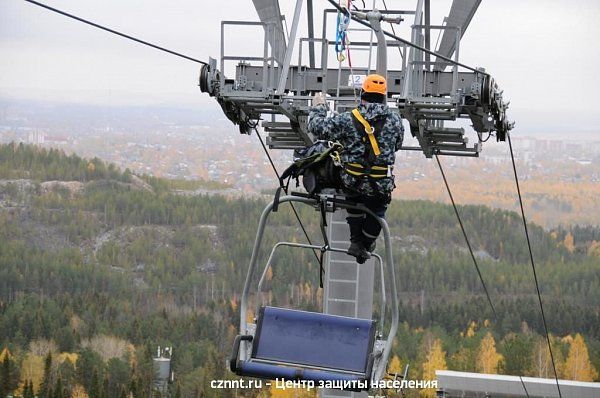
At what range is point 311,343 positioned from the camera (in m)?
10.3

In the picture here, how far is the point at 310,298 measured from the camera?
9238 centimetres

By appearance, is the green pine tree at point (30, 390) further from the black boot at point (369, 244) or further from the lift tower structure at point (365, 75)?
the black boot at point (369, 244)

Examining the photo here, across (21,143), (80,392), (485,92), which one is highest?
(485,92)

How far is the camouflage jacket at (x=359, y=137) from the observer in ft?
33.8

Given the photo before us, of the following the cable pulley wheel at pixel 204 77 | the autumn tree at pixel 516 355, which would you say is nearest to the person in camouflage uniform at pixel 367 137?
the cable pulley wheel at pixel 204 77

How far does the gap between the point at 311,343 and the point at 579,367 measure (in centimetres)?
6242

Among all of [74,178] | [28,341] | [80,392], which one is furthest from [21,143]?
[80,392]

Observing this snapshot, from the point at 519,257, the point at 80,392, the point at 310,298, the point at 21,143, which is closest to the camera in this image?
the point at 80,392

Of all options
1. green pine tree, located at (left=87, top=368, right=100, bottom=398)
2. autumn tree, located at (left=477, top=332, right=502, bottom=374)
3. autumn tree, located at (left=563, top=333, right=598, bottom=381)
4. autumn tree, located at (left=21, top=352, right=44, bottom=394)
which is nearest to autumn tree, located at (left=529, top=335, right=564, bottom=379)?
autumn tree, located at (left=563, top=333, right=598, bottom=381)

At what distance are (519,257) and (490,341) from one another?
100ft

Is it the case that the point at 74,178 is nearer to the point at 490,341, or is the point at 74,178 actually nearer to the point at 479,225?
the point at 479,225

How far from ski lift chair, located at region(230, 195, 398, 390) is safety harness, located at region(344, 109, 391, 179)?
259mm

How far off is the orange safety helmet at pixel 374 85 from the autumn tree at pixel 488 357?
58.8 m

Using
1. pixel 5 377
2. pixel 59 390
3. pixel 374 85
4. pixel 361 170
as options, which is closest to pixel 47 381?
pixel 5 377
